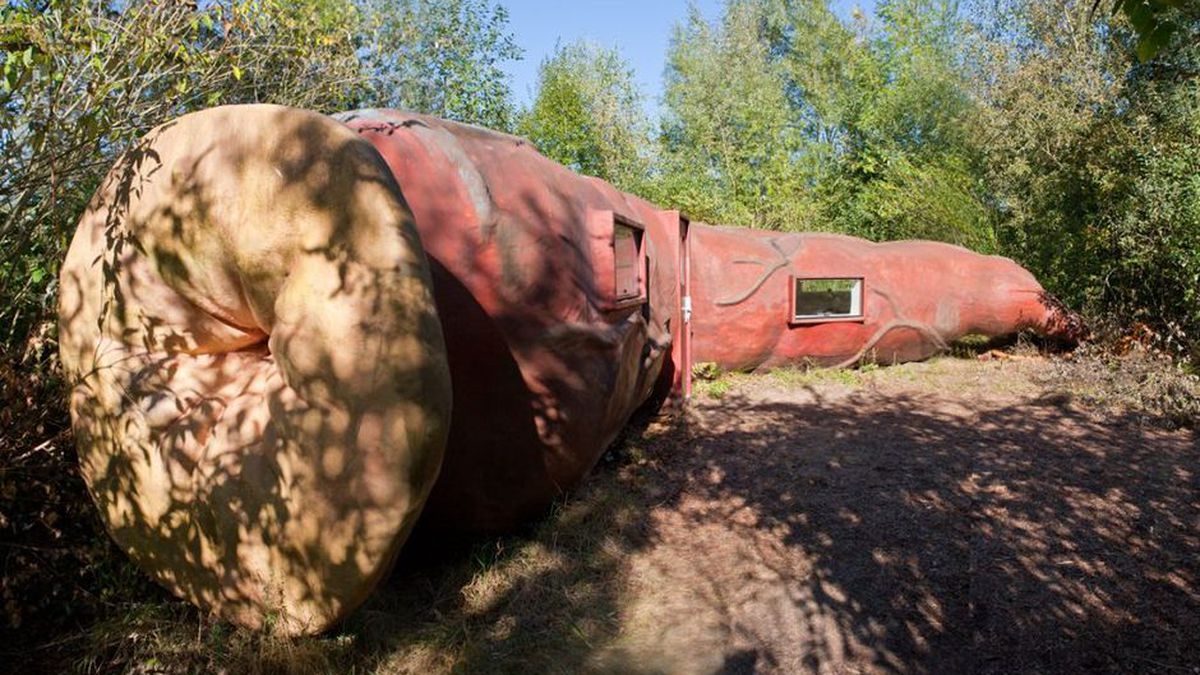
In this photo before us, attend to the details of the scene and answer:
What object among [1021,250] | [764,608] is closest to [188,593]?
[764,608]

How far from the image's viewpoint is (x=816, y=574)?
3.85m

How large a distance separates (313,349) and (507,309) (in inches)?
51.4

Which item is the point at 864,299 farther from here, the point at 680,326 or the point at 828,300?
the point at 680,326

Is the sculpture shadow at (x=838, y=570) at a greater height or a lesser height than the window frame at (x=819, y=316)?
lesser

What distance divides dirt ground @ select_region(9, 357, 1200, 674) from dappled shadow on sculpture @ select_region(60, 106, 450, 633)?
0.40 metres

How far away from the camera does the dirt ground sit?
311 centimetres

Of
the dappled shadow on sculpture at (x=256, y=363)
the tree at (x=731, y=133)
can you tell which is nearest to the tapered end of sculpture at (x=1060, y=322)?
the tree at (x=731, y=133)

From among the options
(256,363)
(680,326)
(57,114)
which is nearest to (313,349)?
(256,363)

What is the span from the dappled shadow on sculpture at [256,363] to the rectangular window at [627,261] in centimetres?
246

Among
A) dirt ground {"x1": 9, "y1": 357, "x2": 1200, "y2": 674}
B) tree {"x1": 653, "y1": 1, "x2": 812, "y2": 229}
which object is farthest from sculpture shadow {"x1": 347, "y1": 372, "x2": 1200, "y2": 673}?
tree {"x1": 653, "y1": 1, "x2": 812, "y2": 229}

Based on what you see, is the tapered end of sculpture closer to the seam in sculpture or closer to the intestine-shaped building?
the seam in sculpture

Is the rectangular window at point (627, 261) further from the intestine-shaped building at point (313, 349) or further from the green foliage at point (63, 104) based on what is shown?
the green foliage at point (63, 104)

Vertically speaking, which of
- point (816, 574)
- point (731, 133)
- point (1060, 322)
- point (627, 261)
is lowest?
point (816, 574)

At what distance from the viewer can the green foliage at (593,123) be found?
62.6 ft
